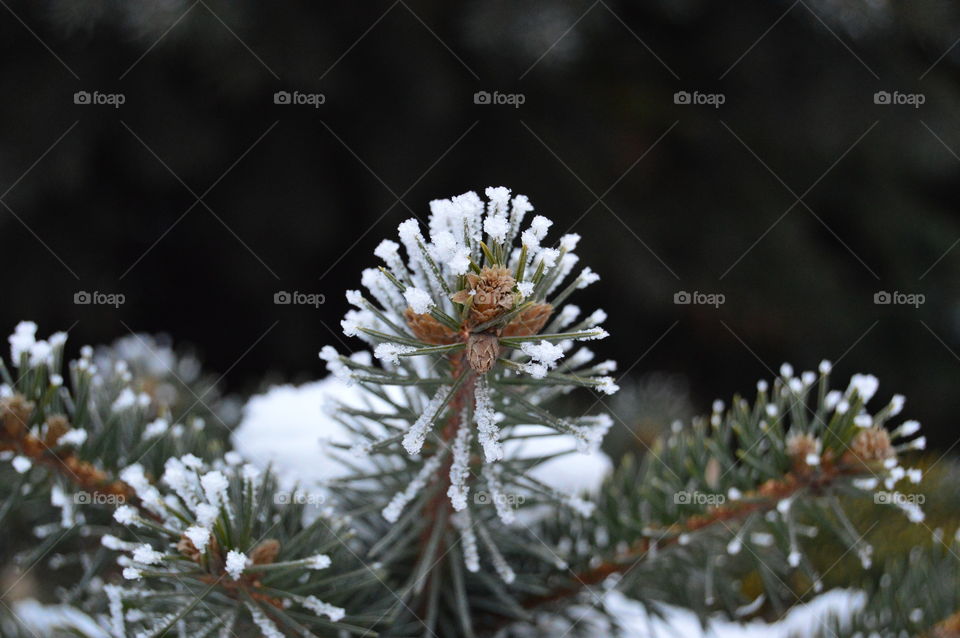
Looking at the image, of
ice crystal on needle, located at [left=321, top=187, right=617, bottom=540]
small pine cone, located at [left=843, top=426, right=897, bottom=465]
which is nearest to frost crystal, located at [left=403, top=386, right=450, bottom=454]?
ice crystal on needle, located at [left=321, top=187, right=617, bottom=540]

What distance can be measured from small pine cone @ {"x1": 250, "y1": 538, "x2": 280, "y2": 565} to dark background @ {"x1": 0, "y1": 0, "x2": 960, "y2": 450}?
1.01 metres

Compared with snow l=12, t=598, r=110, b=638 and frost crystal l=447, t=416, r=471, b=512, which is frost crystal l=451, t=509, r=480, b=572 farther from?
snow l=12, t=598, r=110, b=638

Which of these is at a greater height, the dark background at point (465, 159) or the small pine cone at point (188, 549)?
the dark background at point (465, 159)

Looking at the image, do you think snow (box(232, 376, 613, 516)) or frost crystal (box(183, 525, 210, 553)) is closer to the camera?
frost crystal (box(183, 525, 210, 553))

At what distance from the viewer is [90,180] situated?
1475 mm

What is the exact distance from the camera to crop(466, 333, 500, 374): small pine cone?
0.31 m

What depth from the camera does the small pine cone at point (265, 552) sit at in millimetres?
358

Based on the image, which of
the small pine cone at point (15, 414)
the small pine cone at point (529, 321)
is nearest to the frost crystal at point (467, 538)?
the small pine cone at point (529, 321)

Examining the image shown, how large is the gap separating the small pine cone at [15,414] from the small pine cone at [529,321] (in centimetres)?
24

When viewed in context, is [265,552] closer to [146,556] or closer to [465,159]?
[146,556]

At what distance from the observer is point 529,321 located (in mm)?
343

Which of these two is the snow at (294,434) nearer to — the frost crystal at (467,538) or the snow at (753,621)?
the frost crystal at (467,538)

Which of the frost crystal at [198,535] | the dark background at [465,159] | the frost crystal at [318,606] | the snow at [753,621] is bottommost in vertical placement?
the snow at [753,621]

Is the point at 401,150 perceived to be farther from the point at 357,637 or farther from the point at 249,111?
the point at 357,637
